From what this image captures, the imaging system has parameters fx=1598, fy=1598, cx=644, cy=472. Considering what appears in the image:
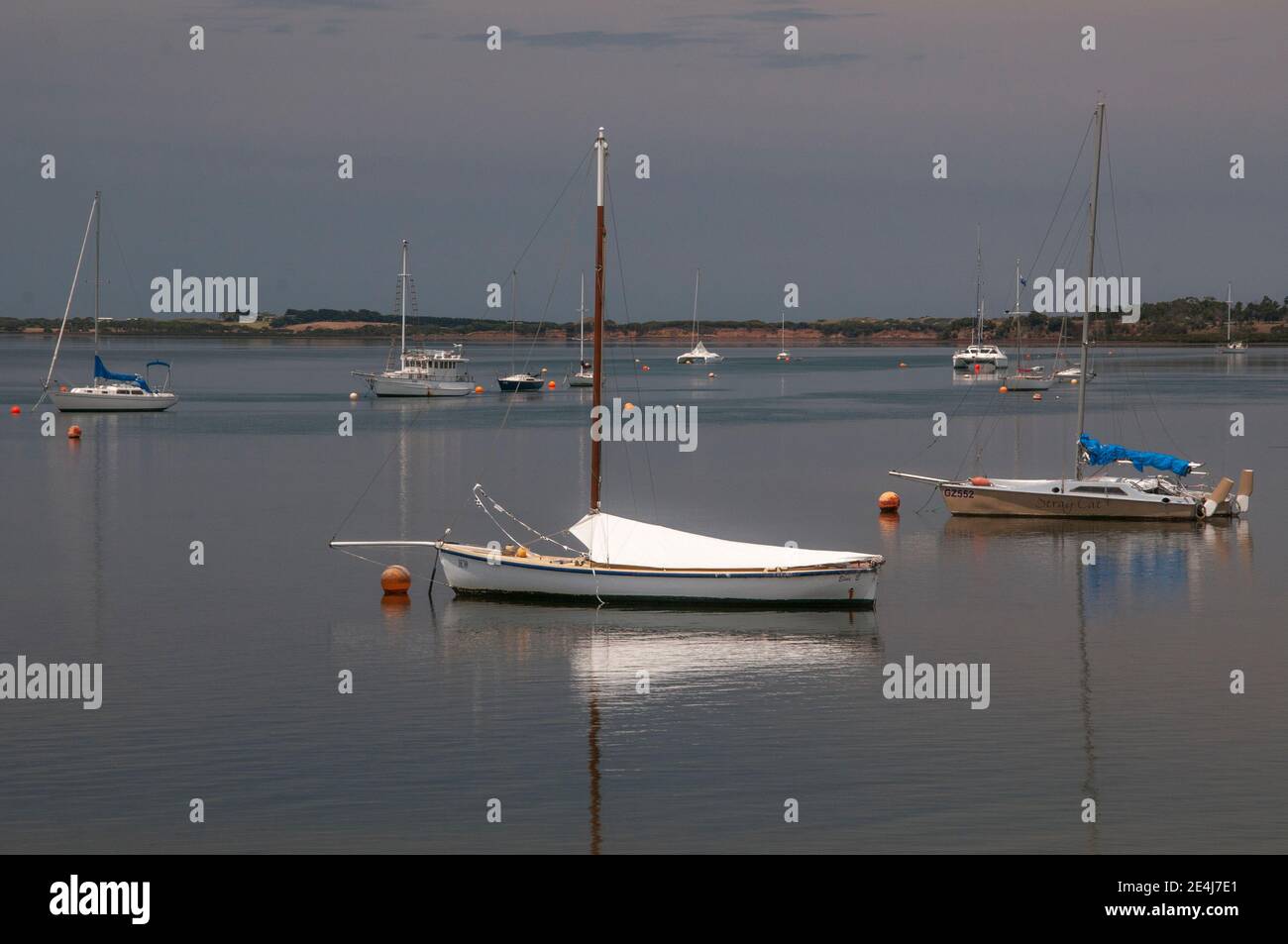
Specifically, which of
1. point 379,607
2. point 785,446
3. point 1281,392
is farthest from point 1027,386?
point 379,607

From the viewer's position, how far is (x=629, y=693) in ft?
114

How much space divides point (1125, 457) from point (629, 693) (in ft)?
109

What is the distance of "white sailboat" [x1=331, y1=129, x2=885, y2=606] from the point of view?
1602 inches

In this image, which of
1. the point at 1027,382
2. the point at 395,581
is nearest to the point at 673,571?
the point at 395,581

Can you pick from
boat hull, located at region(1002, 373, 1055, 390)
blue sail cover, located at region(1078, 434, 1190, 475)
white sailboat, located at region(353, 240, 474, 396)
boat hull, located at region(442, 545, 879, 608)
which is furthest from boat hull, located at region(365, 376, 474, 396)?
boat hull, located at region(442, 545, 879, 608)

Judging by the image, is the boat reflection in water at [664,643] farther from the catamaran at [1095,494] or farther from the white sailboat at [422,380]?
the white sailboat at [422,380]

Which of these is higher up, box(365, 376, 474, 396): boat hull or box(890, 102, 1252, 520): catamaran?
box(365, 376, 474, 396): boat hull

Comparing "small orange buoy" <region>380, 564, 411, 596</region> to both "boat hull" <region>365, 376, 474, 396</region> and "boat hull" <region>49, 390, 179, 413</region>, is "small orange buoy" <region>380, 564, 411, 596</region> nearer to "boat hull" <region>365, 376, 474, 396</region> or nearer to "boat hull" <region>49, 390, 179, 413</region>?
"boat hull" <region>49, 390, 179, 413</region>

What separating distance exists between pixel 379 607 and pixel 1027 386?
131692mm

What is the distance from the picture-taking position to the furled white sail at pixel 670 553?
41.1 meters

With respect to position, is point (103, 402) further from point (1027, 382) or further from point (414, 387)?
point (1027, 382)

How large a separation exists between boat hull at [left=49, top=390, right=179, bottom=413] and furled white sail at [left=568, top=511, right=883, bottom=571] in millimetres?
87442
